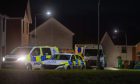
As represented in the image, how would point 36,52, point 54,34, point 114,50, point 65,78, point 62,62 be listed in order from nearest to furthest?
point 65,78 → point 62,62 → point 36,52 → point 54,34 → point 114,50

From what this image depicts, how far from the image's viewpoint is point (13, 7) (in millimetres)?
47719

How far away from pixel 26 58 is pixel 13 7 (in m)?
19.2

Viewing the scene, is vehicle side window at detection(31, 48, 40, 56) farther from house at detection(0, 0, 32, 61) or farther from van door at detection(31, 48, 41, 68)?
house at detection(0, 0, 32, 61)

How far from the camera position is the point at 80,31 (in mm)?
85750

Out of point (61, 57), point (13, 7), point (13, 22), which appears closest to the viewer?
point (61, 57)

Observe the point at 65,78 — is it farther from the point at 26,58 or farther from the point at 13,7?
the point at 13,7

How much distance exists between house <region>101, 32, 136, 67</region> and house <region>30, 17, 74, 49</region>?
12792 mm

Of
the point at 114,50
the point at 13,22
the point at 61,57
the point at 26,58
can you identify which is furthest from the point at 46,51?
the point at 114,50

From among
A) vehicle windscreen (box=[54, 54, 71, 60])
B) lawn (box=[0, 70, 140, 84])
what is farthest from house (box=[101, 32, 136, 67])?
lawn (box=[0, 70, 140, 84])

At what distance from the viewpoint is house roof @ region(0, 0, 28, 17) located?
4683 centimetres

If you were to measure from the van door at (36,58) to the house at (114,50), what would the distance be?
52405mm

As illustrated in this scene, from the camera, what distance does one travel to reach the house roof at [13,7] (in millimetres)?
46831

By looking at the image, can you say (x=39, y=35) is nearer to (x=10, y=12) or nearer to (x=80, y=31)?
(x=80, y=31)

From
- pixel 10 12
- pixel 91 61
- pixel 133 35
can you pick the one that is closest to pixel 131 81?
pixel 91 61
